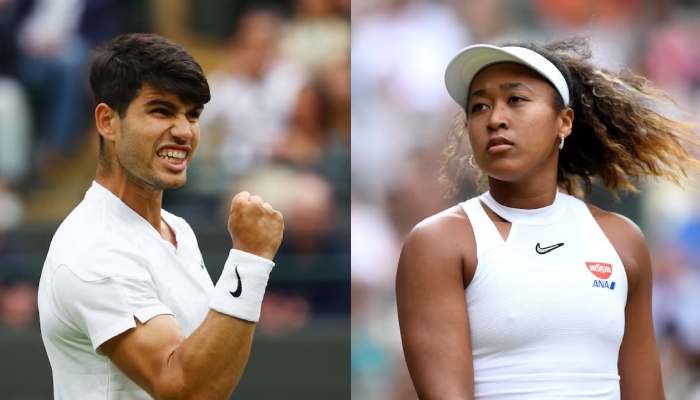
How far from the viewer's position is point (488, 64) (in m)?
2.80

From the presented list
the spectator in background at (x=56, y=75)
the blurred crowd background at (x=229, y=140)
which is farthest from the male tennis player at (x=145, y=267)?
the spectator in background at (x=56, y=75)

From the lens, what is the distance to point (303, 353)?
19.8ft

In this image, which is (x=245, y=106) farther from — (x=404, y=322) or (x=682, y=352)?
(x=404, y=322)

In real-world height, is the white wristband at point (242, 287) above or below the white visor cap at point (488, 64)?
below

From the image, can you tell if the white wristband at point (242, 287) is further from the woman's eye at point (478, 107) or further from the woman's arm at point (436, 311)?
the woman's eye at point (478, 107)

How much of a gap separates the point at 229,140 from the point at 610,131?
13.7 feet

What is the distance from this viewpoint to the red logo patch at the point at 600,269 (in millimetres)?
2715

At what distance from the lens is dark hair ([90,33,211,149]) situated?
2.60m

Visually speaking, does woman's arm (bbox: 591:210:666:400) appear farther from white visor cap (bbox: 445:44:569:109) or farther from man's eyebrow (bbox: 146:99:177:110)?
man's eyebrow (bbox: 146:99:177:110)

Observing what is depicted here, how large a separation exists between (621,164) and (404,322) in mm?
881

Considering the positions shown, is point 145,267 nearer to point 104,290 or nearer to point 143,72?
point 104,290

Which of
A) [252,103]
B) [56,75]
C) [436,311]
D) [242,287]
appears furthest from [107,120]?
[56,75]

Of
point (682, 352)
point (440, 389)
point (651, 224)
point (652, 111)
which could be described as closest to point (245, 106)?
point (651, 224)

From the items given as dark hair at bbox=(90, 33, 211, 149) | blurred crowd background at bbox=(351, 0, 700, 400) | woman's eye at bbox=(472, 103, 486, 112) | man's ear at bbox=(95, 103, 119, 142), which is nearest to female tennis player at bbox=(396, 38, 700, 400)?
woman's eye at bbox=(472, 103, 486, 112)
